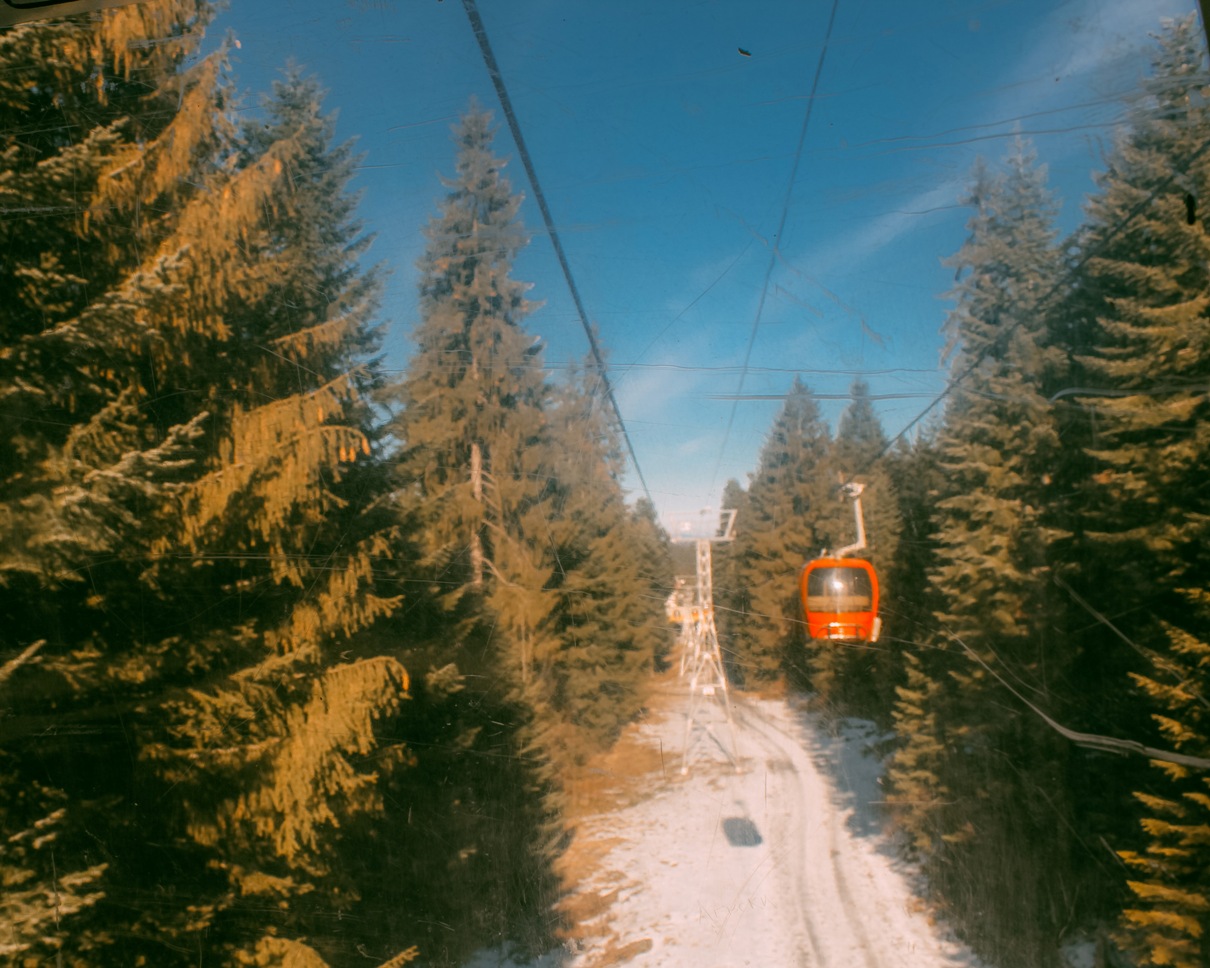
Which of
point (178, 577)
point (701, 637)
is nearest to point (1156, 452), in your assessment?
point (701, 637)

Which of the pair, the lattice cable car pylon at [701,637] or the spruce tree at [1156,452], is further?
the lattice cable car pylon at [701,637]

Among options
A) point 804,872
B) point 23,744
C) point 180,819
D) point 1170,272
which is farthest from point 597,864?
point 1170,272

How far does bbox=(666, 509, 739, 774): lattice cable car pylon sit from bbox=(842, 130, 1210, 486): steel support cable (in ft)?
1.27

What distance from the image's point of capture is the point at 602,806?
1.38 meters

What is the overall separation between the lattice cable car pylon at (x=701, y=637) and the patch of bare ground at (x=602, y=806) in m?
0.06

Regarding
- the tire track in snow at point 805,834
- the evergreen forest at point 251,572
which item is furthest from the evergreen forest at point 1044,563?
the evergreen forest at point 251,572

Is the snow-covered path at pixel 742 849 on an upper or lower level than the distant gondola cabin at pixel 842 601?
lower

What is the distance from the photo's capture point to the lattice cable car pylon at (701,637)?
1350 millimetres

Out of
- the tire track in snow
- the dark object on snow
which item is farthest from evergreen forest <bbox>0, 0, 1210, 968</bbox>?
the dark object on snow

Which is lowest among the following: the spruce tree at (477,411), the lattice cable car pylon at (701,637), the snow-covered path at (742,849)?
the snow-covered path at (742,849)

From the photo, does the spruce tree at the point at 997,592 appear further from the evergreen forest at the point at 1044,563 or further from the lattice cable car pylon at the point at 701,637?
the lattice cable car pylon at the point at 701,637

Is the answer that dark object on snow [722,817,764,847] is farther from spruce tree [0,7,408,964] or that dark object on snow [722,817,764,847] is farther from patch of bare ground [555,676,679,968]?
spruce tree [0,7,408,964]

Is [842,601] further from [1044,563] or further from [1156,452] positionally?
[1156,452]

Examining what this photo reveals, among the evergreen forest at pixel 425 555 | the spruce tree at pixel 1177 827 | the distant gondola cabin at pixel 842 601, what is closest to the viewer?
the spruce tree at pixel 1177 827
